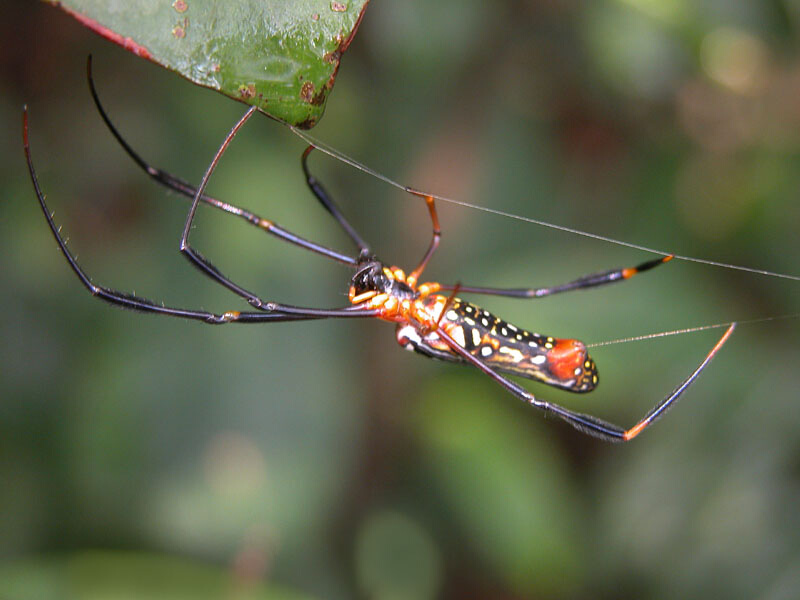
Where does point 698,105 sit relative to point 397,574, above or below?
above

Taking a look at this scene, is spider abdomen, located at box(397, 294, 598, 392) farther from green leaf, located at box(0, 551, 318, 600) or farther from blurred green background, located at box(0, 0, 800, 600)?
green leaf, located at box(0, 551, 318, 600)

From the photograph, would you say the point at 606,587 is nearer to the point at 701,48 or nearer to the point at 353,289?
the point at 353,289

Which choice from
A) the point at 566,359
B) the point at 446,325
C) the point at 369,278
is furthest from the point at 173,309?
the point at 566,359

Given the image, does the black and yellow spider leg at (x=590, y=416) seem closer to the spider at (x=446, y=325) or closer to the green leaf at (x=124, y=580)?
the spider at (x=446, y=325)

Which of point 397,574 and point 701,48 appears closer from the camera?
point 701,48

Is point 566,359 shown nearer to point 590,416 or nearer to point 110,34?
point 590,416

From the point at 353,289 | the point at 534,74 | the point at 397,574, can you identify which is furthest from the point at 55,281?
the point at 534,74
